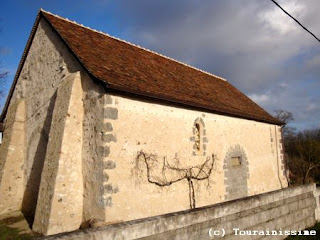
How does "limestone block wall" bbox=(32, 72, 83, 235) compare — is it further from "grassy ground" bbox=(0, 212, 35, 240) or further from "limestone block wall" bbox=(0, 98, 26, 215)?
"limestone block wall" bbox=(0, 98, 26, 215)

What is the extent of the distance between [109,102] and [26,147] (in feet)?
15.9

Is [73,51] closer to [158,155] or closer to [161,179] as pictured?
[158,155]

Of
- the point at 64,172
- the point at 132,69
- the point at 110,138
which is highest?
the point at 132,69

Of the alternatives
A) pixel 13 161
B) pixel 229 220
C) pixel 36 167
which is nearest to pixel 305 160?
pixel 229 220

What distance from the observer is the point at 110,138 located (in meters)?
6.42

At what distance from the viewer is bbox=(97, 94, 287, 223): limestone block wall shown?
254 inches

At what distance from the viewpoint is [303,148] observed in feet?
69.9

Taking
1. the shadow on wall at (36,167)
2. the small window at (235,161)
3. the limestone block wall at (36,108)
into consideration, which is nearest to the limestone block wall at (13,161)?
the limestone block wall at (36,108)

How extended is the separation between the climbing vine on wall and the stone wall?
2.83 meters

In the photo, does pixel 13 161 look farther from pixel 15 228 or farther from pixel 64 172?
pixel 64 172

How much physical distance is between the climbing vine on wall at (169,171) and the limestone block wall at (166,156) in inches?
1.1

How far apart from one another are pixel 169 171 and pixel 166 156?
45 cm

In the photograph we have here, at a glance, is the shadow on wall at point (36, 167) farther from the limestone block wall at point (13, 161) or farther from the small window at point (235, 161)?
the small window at point (235, 161)

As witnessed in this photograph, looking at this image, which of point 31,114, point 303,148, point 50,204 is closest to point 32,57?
point 31,114
